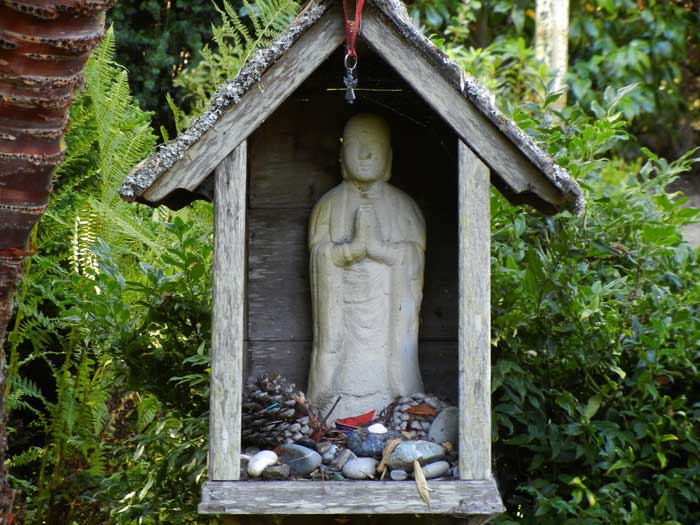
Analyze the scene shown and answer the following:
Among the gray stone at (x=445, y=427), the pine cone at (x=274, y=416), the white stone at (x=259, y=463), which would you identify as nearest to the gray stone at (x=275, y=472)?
the white stone at (x=259, y=463)

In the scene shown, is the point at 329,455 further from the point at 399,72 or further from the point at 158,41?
the point at 158,41

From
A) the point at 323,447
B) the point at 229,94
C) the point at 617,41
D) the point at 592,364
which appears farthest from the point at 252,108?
the point at 617,41

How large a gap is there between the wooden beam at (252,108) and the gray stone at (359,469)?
965 mm

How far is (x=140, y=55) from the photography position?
7.61 metres

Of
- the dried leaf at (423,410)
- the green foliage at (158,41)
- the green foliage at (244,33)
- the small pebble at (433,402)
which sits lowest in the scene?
the dried leaf at (423,410)

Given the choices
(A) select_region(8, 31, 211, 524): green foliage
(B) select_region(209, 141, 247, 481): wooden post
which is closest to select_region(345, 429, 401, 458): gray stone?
(B) select_region(209, 141, 247, 481): wooden post

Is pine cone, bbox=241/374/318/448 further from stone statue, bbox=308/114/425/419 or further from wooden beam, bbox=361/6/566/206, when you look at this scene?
wooden beam, bbox=361/6/566/206

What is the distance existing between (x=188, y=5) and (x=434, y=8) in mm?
1829

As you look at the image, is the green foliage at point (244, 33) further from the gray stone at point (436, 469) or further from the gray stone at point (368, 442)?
the gray stone at point (436, 469)

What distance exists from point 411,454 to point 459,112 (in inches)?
41.1

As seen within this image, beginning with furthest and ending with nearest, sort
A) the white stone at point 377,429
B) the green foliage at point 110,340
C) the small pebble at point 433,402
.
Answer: the green foliage at point 110,340 < the small pebble at point 433,402 < the white stone at point 377,429

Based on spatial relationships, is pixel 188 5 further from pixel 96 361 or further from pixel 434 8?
pixel 96 361

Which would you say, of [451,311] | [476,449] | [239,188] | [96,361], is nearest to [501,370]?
[451,311]

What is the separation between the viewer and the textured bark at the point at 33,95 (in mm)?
2635
